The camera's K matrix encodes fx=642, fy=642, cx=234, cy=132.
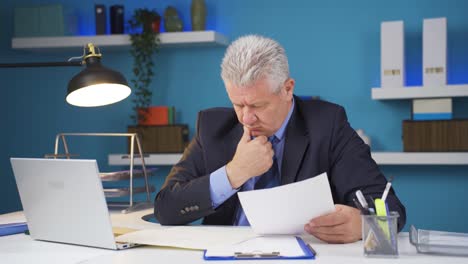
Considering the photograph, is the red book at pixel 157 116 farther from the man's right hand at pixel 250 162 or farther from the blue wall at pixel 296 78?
the man's right hand at pixel 250 162

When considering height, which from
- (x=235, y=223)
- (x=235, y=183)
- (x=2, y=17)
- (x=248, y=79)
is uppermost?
(x=2, y=17)

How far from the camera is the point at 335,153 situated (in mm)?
2102

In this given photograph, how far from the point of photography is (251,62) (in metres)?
1.93

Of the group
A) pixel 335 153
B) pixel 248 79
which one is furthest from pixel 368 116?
pixel 248 79

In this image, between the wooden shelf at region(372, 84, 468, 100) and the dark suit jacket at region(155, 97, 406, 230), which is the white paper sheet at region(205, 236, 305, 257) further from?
the wooden shelf at region(372, 84, 468, 100)

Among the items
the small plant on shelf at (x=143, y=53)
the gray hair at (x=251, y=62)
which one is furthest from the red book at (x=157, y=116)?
the gray hair at (x=251, y=62)

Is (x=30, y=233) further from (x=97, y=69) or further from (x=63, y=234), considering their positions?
(x=97, y=69)

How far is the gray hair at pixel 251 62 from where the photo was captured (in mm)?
1923

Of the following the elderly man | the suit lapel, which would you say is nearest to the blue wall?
the elderly man

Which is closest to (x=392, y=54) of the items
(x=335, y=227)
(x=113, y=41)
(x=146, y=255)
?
(x=113, y=41)

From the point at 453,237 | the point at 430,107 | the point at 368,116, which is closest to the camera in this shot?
the point at 453,237

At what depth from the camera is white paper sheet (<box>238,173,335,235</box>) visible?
162cm

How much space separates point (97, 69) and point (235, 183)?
59 centimetres

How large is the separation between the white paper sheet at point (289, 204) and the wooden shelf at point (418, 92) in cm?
220
